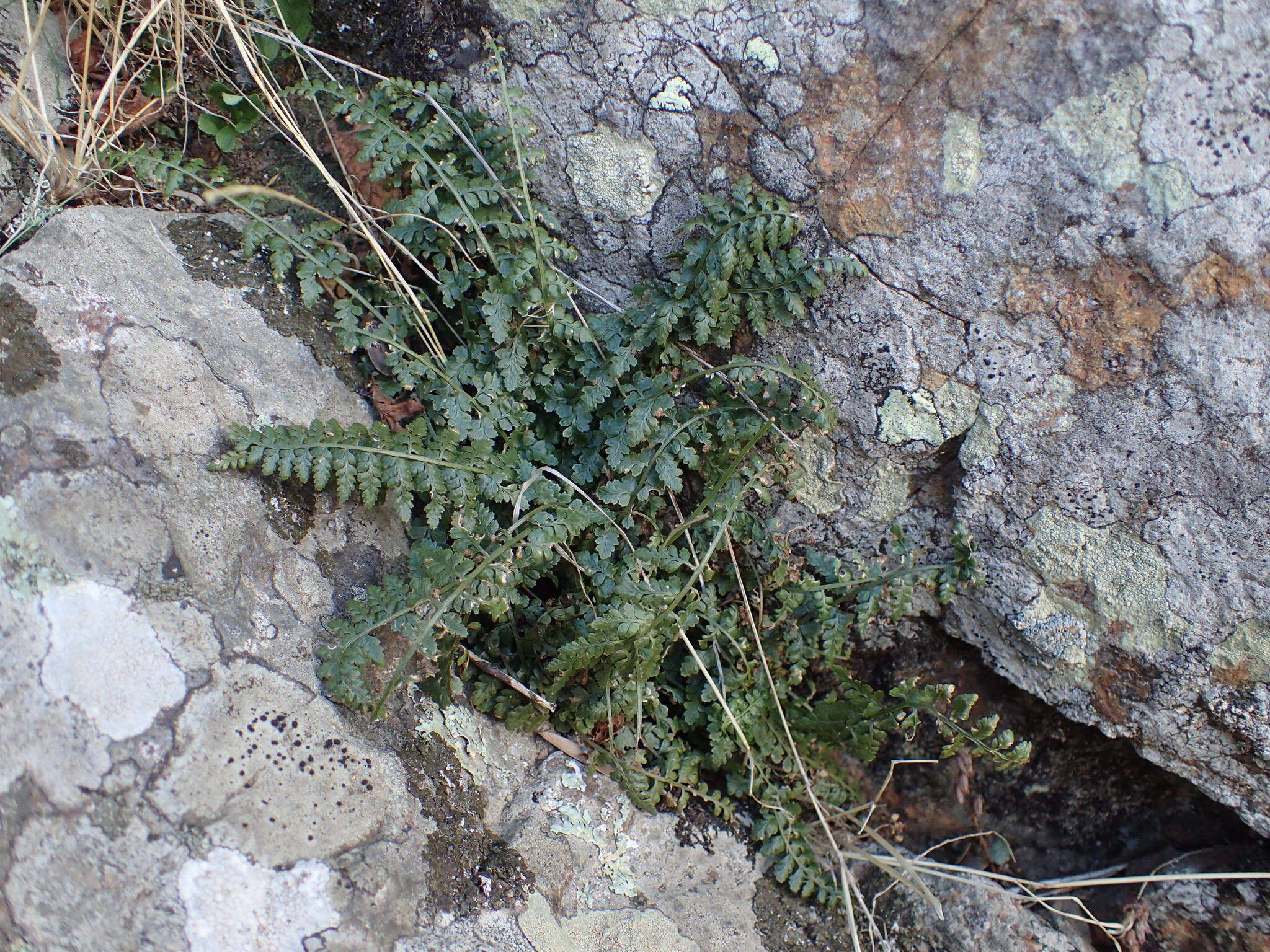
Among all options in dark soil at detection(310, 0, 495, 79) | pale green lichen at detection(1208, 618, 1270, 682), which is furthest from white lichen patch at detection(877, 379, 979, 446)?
dark soil at detection(310, 0, 495, 79)

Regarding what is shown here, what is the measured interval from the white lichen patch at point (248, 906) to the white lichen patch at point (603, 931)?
54 cm

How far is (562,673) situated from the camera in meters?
2.58

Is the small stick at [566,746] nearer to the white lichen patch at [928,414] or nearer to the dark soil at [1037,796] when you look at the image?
the dark soil at [1037,796]

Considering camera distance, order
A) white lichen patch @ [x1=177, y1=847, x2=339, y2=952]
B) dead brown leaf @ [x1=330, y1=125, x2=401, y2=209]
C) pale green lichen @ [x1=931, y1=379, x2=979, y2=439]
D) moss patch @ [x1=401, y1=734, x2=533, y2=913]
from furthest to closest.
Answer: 1. dead brown leaf @ [x1=330, y1=125, x2=401, y2=209]
2. pale green lichen @ [x1=931, y1=379, x2=979, y2=439]
3. moss patch @ [x1=401, y1=734, x2=533, y2=913]
4. white lichen patch @ [x1=177, y1=847, x2=339, y2=952]

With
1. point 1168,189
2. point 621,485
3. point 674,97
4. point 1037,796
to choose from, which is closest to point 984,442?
point 1168,189

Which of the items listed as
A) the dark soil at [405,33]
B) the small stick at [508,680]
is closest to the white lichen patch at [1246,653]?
the small stick at [508,680]

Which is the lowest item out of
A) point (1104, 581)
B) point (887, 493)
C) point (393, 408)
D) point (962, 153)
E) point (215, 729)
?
point (215, 729)

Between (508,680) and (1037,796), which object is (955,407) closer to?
(1037,796)

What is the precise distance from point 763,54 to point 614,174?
61cm

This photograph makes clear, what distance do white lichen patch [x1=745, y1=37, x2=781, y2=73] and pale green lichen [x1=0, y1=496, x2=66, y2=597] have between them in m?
2.45

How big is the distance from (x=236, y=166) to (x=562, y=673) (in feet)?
7.22

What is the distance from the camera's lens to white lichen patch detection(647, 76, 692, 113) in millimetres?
2840

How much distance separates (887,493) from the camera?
298 cm

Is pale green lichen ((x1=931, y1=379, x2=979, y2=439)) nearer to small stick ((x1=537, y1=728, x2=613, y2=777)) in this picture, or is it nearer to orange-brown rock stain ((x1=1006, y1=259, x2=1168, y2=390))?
orange-brown rock stain ((x1=1006, y1=259, x2=1168, y2=390))
